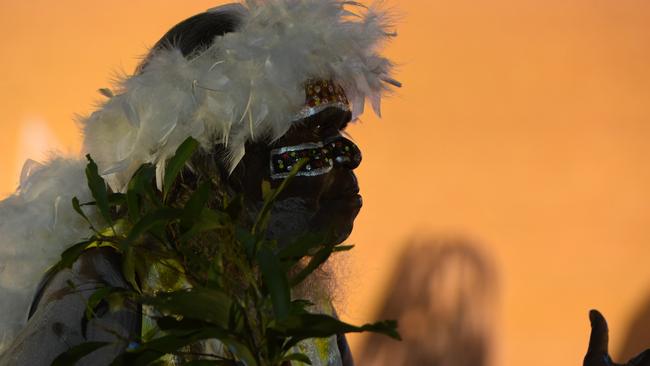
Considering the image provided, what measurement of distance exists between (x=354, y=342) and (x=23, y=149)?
3.21 ft

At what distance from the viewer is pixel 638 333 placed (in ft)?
7.23

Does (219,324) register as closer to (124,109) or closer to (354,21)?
(124,109)

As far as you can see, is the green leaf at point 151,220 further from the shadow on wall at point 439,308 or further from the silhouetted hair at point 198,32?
the shadow on wall at point 439,308

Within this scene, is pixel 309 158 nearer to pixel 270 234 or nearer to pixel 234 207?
pixel 270 234

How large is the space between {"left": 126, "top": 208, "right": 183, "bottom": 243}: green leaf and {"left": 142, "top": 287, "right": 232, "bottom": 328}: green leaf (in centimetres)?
7

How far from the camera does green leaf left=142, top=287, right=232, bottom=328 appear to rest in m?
0.70

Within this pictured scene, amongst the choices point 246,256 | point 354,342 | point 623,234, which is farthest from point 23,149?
point 246,256

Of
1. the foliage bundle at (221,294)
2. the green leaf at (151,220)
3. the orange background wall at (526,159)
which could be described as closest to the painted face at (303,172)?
the foliage bundle at (221,294)

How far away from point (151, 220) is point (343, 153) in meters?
0.54

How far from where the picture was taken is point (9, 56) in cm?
241

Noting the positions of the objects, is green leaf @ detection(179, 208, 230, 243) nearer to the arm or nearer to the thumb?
the arm

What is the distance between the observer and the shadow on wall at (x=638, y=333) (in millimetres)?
2197

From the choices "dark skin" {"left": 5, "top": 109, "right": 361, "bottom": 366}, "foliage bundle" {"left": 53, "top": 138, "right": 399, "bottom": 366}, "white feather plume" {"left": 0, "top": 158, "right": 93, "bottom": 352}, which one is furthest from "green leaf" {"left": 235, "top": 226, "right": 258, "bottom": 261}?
"white feather plume" {"left": 0, "top": 158, "right": 93, "bottom": 352}

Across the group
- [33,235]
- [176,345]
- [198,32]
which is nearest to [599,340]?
[176,345]
